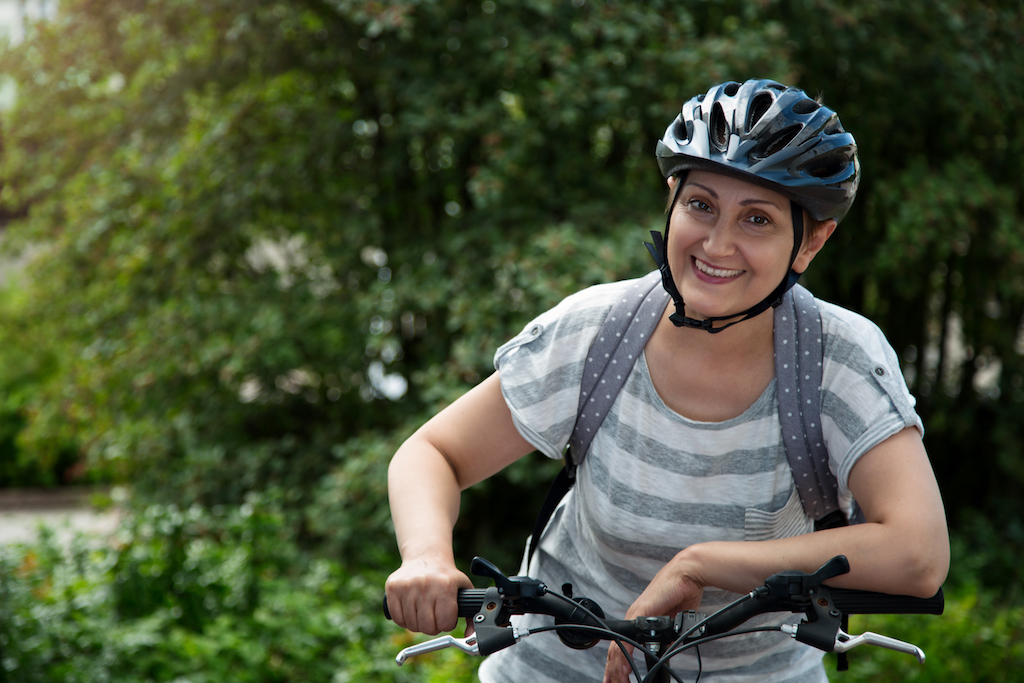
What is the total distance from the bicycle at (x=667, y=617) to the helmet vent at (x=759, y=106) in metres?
0.82

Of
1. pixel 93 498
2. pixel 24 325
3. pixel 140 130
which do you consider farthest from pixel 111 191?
pixel 93 498

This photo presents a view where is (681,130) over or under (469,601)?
over

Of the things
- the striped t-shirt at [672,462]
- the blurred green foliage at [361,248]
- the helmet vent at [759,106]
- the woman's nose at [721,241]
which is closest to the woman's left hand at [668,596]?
the striped t-shirt at [672,462]

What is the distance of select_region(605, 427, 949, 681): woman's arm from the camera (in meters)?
1.50

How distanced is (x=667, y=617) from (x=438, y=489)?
48 cm

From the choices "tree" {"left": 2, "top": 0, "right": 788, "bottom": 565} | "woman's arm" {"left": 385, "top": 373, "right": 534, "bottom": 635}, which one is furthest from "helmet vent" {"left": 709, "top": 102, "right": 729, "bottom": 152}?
"tree" {"left": 2, "top": 0, "right": 788, "bottom": 565}

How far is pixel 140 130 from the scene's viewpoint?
5.53 metres

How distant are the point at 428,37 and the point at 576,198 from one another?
111 cm

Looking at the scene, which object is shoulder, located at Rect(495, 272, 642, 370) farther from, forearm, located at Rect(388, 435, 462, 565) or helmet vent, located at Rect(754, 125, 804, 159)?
helmet vent, located at Rect(754, 125, 804, 159)

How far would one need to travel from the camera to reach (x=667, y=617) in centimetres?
154

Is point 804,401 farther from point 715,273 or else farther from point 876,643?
point 876,643

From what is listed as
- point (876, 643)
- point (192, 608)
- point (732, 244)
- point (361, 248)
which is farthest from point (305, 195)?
point (876, 643)

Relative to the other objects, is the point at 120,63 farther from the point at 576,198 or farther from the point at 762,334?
the point at 762,334

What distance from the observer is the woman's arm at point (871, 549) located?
4.93 feet
